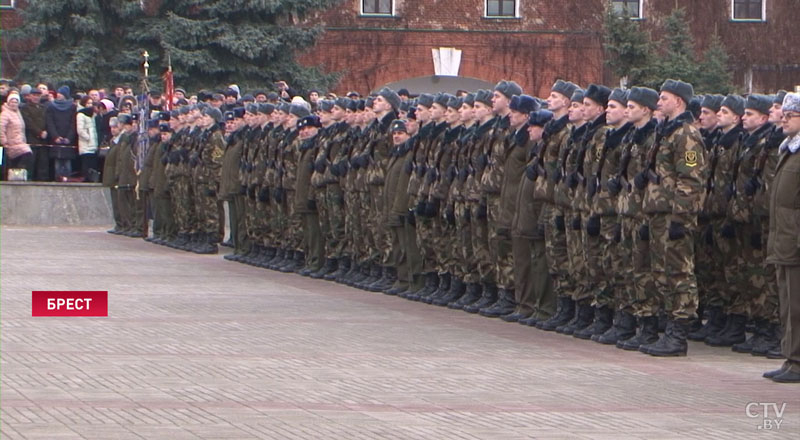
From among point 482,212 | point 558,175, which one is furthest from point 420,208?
point 558,175

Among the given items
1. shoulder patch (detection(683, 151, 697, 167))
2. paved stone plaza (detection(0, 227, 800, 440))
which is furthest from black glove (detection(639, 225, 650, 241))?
paved stone plaza (detection(0, 227, 800, 440))

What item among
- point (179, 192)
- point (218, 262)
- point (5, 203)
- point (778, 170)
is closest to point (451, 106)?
point (778, 170)

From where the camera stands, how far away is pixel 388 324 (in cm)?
1600

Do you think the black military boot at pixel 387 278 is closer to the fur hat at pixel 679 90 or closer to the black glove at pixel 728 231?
the black glove at pixel 728 231

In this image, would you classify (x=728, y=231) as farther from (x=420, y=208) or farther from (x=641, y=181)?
(x=420, y=208)

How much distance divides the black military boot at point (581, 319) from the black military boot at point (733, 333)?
1.15 metres

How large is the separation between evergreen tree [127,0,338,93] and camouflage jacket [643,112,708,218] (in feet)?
85.1

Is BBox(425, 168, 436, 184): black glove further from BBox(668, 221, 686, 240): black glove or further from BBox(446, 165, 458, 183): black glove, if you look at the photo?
BBox(668, 221, 686, 240): black glove

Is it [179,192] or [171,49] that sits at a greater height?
[171,49]

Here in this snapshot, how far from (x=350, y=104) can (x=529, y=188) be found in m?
5.40

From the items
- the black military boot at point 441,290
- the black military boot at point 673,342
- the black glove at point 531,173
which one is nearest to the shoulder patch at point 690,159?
the black military boot at point 673,342

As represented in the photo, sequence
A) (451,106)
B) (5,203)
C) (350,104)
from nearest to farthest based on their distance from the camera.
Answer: (451,106), (350,104), (5,203)

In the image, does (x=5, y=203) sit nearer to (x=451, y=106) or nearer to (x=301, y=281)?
(x=301, y=281)

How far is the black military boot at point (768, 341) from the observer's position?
14078mm
